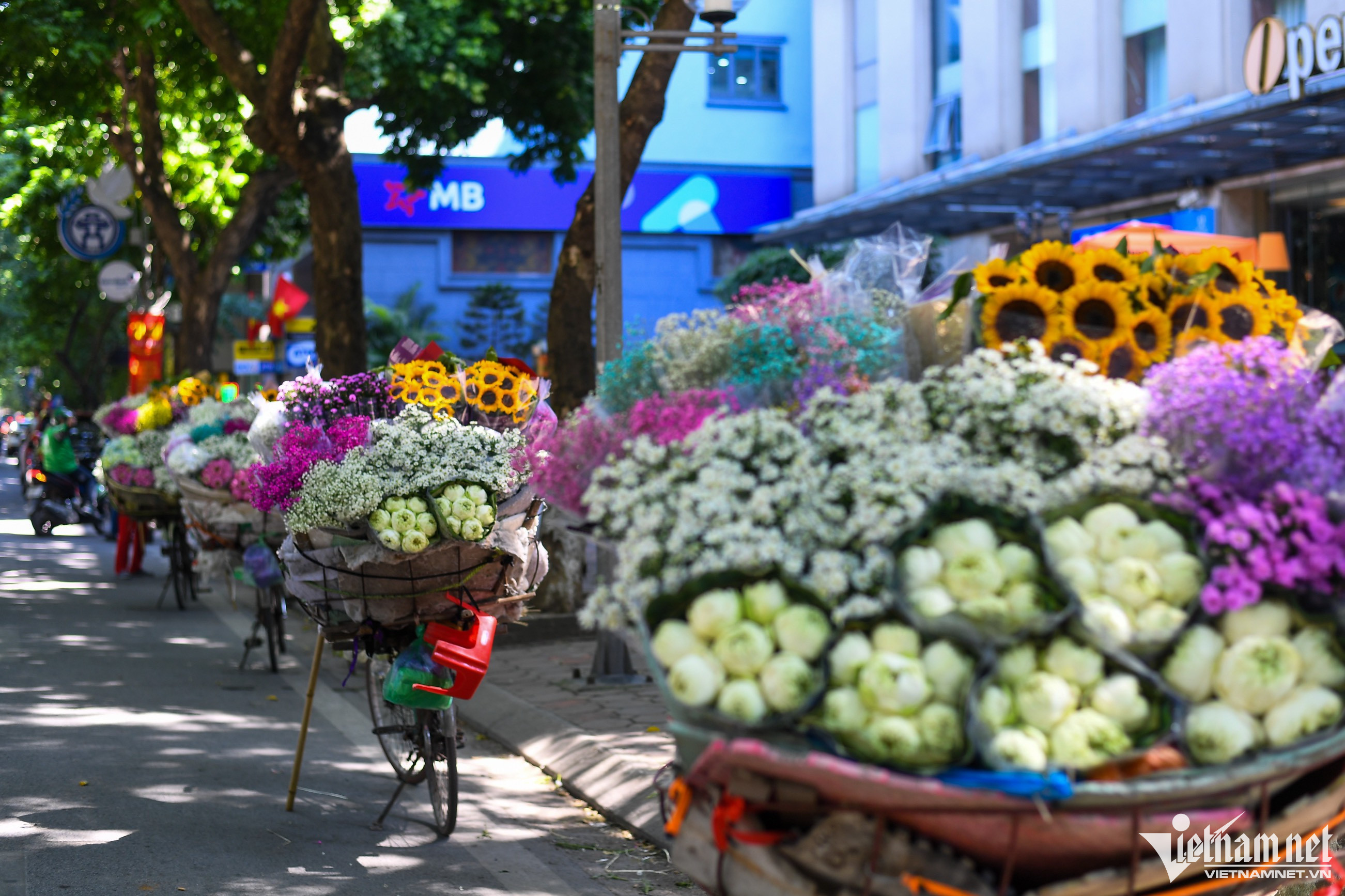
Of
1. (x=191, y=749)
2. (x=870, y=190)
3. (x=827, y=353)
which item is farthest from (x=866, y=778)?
(x=870, y=190)

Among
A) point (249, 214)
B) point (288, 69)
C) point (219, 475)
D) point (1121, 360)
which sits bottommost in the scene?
point (219, 475)

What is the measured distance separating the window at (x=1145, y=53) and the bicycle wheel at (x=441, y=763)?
17.5 meters

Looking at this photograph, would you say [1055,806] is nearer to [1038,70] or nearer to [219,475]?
[219,475]

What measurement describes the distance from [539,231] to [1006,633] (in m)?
37.6

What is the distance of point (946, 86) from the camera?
86.8ft

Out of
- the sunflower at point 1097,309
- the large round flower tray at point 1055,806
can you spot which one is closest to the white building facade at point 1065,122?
the sunflower at point 1097,309

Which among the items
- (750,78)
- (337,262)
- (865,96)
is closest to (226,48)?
(337,262)

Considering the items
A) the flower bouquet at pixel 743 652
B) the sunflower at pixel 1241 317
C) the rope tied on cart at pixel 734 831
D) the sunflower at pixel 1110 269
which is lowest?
the rope tied on cart at pixel 734 831

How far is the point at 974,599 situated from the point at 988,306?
2.88 feet

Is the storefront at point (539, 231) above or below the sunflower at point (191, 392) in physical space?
above

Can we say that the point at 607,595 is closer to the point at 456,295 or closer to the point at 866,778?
the point at 866,778

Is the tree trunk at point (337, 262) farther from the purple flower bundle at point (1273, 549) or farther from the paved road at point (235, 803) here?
the purple flower bundle at point (1273, 549)

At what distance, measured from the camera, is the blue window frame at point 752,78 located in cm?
3828

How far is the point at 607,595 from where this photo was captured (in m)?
2.76
